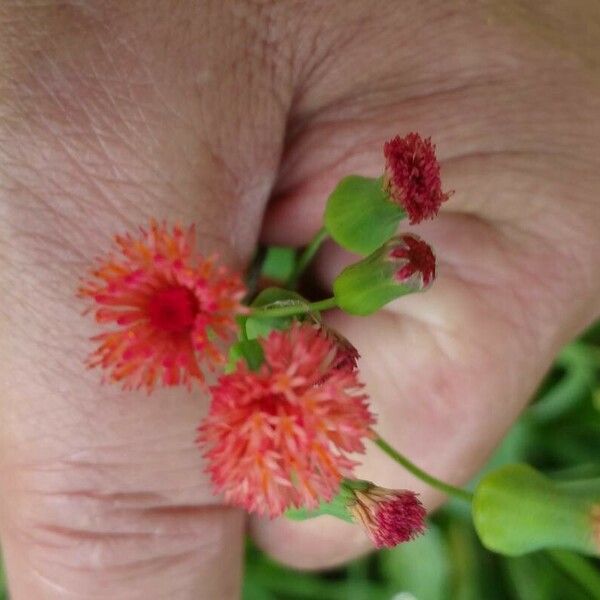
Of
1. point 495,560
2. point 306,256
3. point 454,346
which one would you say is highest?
point 306,256

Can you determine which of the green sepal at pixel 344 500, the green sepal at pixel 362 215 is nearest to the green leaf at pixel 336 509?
the green sepal at pixel 344 500

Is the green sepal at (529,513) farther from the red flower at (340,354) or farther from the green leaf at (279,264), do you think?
the green leaf at (279,264)

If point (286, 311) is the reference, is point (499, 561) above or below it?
below

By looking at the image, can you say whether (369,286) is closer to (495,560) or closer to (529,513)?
(529,513)

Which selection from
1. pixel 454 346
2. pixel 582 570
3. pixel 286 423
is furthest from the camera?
pixel 582 570

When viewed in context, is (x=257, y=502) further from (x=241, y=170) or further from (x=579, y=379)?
(x=579, y=379)

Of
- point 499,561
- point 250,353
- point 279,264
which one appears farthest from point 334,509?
point 499,561

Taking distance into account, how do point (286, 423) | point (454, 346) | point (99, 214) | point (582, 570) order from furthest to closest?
point (582, 570) < point (454, 346) < point (99, 214) < point (286, 423)
